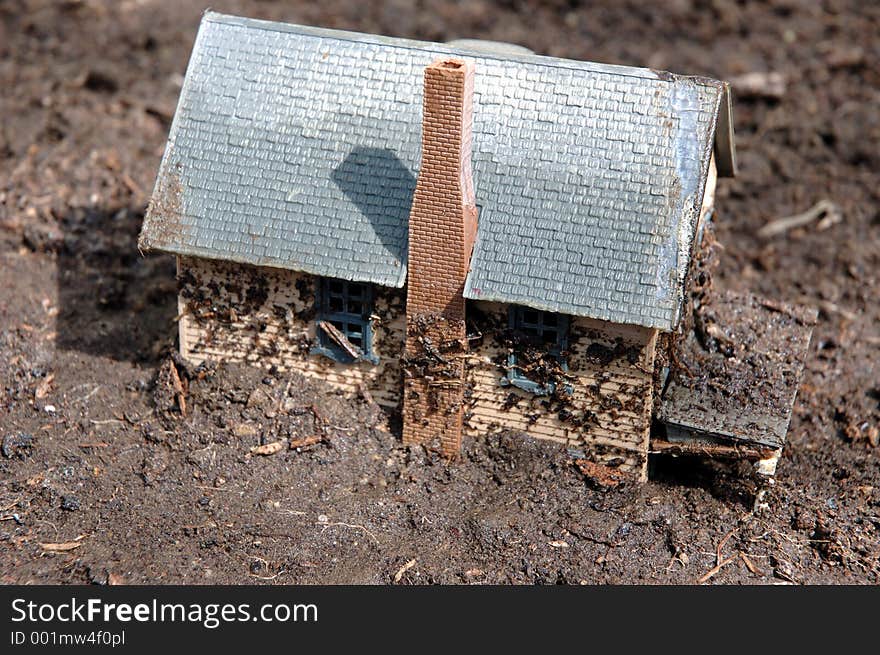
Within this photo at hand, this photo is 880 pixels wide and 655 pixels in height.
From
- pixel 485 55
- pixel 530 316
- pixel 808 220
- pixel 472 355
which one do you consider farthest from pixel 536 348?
pixel 808 220

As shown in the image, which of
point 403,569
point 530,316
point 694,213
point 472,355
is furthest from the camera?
point 472,355

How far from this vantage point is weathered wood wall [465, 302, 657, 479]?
17.3m

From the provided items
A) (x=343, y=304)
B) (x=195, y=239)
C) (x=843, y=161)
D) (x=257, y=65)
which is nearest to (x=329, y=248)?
(x=343, y=304)

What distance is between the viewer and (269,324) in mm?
18891

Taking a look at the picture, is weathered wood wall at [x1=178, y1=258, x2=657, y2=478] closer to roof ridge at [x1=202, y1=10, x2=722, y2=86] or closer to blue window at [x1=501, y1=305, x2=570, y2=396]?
blue window at [x1=501, y1=305, x2=570, y2=396]

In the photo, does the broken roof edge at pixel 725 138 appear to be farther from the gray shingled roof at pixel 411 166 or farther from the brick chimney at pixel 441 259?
the brick chimney at pixel 441 259

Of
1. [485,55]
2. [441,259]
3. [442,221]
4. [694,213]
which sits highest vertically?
[485,55]

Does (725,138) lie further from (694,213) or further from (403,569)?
(403,569)

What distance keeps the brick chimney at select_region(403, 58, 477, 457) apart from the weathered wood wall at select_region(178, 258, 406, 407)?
0.60m

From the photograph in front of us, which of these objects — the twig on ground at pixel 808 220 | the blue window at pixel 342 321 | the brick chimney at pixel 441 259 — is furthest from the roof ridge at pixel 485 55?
the twig on ground at pixel 808 220

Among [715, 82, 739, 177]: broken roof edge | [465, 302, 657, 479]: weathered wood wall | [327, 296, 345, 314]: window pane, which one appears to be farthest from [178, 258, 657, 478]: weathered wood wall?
[715, 82, 739, 177]: broken roof edge

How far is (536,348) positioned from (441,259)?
7.17 feet

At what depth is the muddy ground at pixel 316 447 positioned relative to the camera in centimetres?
1683

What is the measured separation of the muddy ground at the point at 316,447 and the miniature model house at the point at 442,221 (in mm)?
1075
